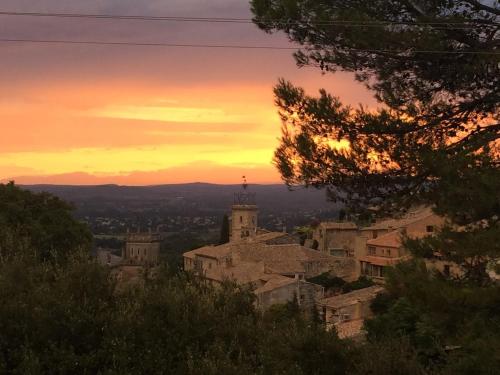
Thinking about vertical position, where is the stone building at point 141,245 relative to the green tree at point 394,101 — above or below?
below

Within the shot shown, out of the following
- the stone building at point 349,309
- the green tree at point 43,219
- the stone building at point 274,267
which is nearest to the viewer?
the green tree at point 43,219

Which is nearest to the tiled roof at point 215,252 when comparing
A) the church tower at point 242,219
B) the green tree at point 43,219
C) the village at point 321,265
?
the village at point 321,265

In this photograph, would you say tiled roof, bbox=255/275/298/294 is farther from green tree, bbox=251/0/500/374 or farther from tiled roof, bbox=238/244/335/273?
green tree, bbox=251/0/500/374

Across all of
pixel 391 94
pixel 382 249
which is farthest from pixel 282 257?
pixel 391 94

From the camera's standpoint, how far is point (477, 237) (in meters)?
9.88

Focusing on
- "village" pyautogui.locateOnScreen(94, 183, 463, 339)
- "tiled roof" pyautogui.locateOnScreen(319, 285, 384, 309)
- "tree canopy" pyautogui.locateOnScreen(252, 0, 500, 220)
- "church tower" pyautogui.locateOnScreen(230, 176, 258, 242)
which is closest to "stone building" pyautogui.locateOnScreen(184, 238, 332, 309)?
"village" pyautogui.locateOnScreen(94, 183, 463, 339)

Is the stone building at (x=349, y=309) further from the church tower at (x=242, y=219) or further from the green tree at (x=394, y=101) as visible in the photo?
the church tower at (x=242, y=219)

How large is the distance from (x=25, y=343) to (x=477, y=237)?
28.3ft

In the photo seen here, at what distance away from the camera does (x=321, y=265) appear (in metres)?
45.8

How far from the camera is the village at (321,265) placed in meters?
30.5

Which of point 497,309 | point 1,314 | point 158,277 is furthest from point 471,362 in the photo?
point 1,314

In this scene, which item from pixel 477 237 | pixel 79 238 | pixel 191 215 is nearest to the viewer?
pixel 477 237

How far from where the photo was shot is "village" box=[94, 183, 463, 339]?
3053 cm

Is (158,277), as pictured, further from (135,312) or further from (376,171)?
(376,171)
